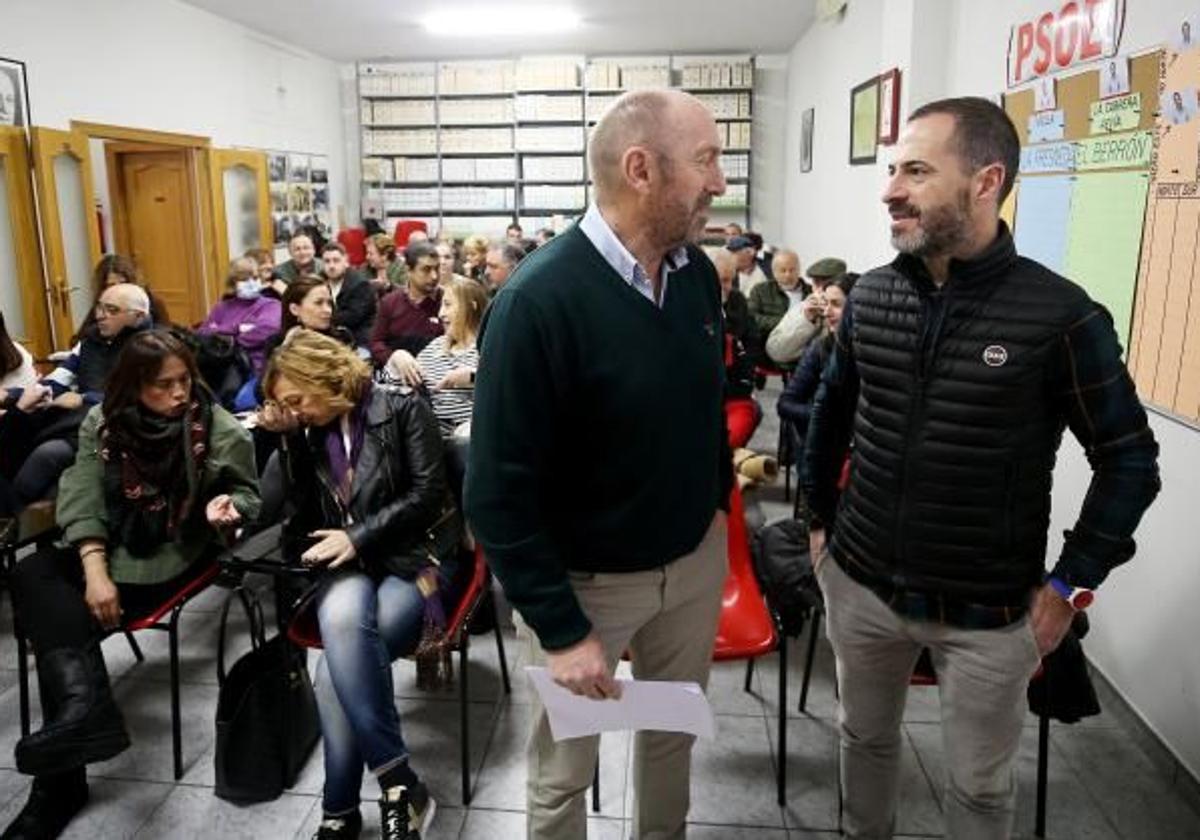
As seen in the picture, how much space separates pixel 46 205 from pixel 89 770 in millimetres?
3911

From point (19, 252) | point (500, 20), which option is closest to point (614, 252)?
point (19, 252)

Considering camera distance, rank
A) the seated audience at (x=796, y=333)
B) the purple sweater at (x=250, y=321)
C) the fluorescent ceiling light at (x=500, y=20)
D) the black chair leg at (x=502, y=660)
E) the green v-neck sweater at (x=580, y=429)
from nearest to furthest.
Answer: the green v-neck sweater at (x=580, y=429)
the black chair leg at (x=502, y=660)
the seated audience at (x=796, y=333)
the purple sweater at (x=250, y=321)
the fluorescent ceiling light at (x=500, y=20)

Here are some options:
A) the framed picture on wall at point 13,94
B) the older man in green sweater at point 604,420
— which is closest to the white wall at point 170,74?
the framed picture on wall at point 13,94

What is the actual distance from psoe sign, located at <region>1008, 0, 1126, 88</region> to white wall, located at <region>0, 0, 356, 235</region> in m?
5.07

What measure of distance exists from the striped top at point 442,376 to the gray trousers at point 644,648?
167 centimetres

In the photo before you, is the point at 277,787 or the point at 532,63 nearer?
the point at 277,787

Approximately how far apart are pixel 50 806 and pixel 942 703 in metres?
1.93

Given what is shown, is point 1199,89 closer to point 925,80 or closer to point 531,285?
point 531,285

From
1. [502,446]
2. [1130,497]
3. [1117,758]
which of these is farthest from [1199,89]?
[502,446]

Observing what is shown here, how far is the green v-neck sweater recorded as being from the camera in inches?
45.4

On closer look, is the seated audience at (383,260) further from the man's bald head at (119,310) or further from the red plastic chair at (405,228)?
the man's bald head at (119,310)

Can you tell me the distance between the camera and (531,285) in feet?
3.80

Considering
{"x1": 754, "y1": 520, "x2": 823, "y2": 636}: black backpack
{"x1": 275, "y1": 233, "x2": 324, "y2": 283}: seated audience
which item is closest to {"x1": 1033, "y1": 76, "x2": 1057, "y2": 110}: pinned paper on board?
{"x1": 754, "y1": 520, "x2": 823, "y2": 636}: black backpack

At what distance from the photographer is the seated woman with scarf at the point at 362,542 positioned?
1868 millimetres
